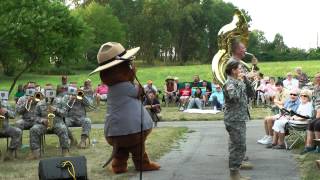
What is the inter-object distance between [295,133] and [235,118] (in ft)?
14.2

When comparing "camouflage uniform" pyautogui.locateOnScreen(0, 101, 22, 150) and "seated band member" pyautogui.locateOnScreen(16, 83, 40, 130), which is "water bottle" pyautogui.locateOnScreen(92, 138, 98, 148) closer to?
"seated band member" pyautogui.locateOnScreen(16, 83, 40, 130)

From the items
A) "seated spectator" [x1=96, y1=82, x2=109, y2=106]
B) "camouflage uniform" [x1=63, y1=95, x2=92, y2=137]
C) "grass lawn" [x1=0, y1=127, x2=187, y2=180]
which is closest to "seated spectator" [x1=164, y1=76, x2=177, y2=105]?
"seated spectator" [x1=96, y1=82, x2=109, y2=106]

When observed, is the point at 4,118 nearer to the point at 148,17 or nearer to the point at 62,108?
the point at 62,108

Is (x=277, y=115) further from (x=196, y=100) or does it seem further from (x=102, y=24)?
(x=102, y=24)

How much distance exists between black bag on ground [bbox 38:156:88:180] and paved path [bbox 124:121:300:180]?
1.51 m

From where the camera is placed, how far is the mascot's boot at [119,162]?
910 cm

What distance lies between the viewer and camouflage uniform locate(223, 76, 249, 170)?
807 centimetres

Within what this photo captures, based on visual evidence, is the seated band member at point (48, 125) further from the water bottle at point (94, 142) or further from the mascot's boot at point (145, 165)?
the mascot's boot at point (145, 165)

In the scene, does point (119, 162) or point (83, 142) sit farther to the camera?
point (83, 142)

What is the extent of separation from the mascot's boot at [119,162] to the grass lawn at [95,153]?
11cm

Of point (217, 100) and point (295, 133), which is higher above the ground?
point (217, 100)

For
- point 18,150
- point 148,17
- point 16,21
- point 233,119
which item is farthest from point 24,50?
Answer: point 148,17

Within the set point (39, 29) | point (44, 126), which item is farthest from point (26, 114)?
point (39, 29)

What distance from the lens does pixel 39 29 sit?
22.8 meters
